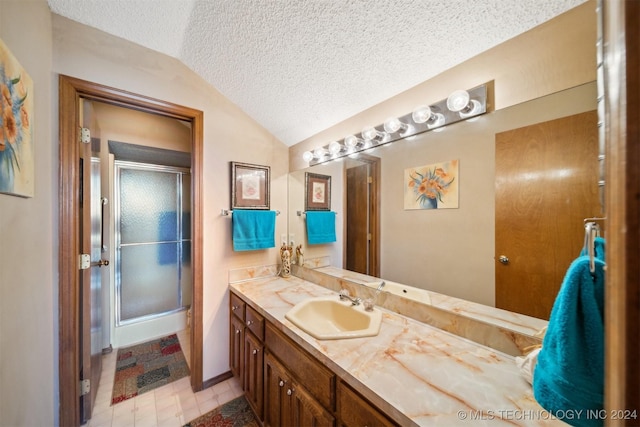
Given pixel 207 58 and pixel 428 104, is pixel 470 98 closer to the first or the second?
pixel 428 104

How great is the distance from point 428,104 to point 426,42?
27 centimetres

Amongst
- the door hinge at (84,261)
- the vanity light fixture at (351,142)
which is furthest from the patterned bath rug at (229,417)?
the vanity light fixture at (351,142)

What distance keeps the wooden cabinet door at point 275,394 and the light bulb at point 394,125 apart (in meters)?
1.42

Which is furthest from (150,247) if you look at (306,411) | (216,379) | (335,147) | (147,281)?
(306,411)

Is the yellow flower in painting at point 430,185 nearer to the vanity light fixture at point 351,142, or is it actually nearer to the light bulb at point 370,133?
the light bulb at point 370,133

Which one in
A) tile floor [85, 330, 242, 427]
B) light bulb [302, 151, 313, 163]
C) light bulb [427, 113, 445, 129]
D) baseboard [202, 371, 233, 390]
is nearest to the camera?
light bulb [427, 113, 445, 129]

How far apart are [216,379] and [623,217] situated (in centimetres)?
236

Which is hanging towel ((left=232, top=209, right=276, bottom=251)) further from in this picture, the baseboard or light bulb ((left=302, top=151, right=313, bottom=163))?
the baseboard

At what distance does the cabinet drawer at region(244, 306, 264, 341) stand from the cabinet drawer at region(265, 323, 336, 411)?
0.07 m

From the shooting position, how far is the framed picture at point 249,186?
1.87 m

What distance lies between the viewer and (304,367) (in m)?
1.00

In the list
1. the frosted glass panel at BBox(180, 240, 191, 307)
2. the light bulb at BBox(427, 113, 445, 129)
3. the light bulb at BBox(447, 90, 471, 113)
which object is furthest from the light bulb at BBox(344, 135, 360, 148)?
the frosted glass panel at BBox(180, 240, 191, 307)

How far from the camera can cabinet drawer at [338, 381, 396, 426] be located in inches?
27.6

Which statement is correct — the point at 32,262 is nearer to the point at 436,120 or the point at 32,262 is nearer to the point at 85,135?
the point at 85,135
